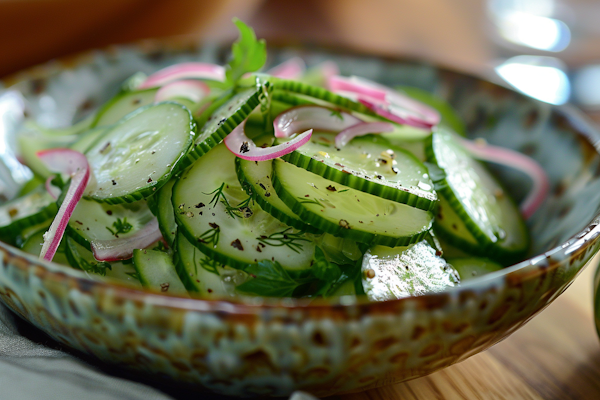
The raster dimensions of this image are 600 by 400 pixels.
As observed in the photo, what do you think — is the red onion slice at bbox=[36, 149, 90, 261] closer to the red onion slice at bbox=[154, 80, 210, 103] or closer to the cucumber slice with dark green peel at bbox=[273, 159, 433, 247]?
the red onion slice at bbox=[154, 80, 210, 103]

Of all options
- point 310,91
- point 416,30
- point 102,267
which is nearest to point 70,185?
point 102,267

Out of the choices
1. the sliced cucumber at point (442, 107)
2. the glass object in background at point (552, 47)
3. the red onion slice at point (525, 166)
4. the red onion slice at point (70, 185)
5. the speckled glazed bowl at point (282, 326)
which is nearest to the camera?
the speckled glazed bowl at point (282, 326)

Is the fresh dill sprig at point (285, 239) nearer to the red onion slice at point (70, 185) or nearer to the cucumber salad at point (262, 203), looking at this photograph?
the cucumber salad at point (262, 203)

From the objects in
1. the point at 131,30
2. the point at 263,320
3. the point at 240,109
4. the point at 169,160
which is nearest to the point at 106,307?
the point at 263,320

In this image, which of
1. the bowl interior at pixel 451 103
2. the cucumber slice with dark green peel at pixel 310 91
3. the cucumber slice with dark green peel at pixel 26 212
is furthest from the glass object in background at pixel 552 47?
the cucumber slice with dark green peel at pixel 26 212

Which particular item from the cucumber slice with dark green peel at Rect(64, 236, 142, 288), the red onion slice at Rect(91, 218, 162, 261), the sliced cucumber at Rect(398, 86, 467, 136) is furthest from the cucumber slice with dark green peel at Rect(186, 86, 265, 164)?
the sliced cucumber at Rect(398, 86, 467, 136)

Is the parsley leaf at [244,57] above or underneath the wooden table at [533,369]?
above
